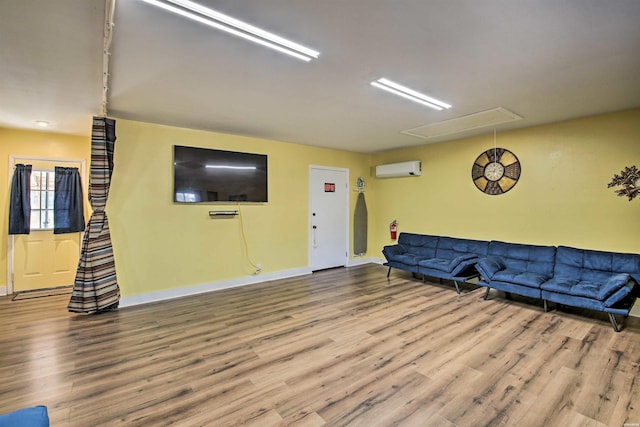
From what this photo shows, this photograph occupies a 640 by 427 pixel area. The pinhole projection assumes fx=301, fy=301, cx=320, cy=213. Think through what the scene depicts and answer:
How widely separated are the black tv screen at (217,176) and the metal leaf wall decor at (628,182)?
5054mm

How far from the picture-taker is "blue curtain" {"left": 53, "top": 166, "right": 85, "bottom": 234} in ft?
16.4

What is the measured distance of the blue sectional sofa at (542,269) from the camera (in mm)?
3326

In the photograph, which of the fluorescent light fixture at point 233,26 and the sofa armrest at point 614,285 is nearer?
the fluorescent light fixture at point 233,26

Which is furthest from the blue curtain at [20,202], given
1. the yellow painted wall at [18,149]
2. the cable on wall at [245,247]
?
the cable on wall at [245,247]

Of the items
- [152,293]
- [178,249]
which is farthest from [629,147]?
[152,293]

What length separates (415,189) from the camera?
6.23 meters

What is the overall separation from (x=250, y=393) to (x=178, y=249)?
297 cm

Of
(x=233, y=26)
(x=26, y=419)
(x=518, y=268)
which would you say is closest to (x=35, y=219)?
(x=26, y=419)

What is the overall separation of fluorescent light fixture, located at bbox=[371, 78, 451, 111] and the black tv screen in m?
2.88

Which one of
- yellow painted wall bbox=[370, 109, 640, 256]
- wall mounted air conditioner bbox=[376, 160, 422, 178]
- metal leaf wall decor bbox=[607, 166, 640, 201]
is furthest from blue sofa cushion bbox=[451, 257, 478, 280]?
wall mounted air conditioner bbox=[376, 160, 422, 178]

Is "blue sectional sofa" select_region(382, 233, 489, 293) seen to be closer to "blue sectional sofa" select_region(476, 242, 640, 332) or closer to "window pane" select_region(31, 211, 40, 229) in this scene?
"blue sectional sofa" select_region(476, 242, 640, 332)

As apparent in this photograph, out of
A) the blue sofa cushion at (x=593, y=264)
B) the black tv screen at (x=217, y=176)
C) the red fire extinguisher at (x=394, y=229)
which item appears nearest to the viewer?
the blue sofa cushion at (x=593, y=264)

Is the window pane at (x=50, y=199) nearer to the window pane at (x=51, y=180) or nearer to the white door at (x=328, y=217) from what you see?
the window pane at (x=51, y=180)

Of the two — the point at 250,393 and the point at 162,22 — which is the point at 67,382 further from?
the point at 162,22
